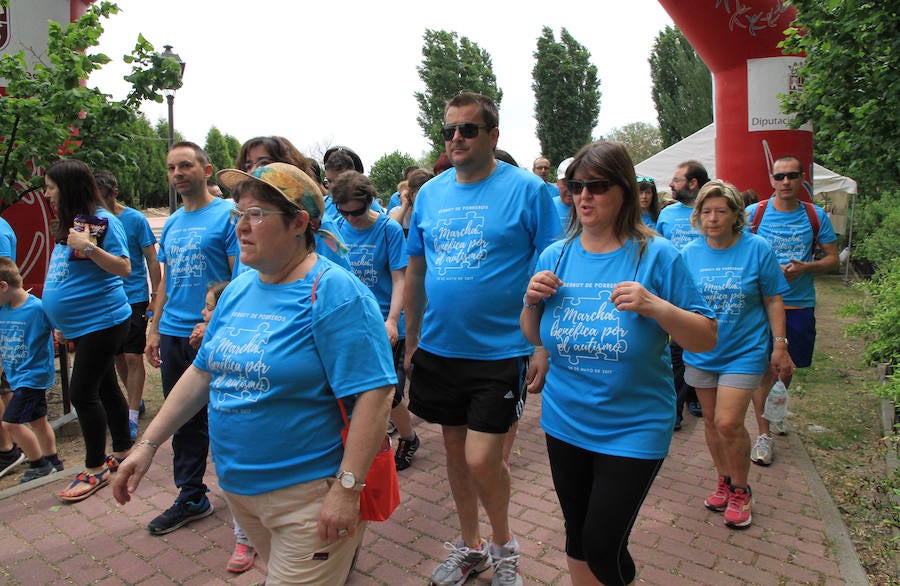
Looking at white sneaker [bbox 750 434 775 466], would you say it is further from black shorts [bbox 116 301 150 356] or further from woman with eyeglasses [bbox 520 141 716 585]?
black shorts [bbox 116 301 150 356]

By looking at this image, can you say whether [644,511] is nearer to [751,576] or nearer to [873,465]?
[751,576]

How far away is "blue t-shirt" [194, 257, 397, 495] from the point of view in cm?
193

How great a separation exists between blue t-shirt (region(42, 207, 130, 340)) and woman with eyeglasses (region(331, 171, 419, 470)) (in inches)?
59.6

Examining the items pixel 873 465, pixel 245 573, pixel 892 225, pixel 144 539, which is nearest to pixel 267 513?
pixel 245 573

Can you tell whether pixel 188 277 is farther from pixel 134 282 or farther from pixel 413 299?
pixel 134 282

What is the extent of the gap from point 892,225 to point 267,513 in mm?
11291

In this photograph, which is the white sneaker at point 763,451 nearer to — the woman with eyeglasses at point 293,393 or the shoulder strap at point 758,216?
the shoulder strap at point 758,216

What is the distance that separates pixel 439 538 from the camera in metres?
3.62

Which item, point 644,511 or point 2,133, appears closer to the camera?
point 644,511

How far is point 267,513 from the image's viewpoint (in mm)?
2010

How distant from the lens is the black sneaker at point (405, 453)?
4.66 m

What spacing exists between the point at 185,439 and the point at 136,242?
7.31ft

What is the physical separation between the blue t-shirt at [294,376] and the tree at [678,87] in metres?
38.5

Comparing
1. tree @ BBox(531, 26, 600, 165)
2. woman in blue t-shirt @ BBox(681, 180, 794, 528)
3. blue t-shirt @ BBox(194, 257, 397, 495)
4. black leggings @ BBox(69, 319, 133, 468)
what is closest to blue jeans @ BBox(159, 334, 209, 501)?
black leggings @ BBox(69, 319, 133, 468)
